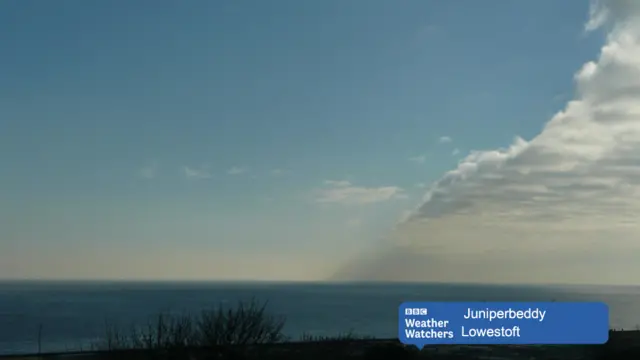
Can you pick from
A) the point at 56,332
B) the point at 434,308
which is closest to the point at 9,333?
the point at 56,332

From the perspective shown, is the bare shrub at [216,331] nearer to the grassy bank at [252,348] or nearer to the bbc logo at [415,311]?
the grassy bank at [252,348]

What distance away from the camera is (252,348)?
20.5 meters

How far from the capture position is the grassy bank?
19.0m

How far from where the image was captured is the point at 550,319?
14.7 m

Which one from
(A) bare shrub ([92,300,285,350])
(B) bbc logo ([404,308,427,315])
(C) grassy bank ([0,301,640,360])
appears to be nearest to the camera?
(B) bbc logo ([404,308,427,315])

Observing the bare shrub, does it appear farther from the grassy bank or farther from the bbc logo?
the bbc logo

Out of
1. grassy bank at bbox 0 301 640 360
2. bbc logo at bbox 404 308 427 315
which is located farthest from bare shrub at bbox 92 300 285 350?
bbc logo at bbox 404 308 427 315

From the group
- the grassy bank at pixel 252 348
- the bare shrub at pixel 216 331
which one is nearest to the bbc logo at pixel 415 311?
the grassy bank at pixel 252 348

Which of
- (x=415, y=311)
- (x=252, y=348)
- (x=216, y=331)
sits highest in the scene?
(x=415, y=311)

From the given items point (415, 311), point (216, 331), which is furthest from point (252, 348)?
point (415, 311)

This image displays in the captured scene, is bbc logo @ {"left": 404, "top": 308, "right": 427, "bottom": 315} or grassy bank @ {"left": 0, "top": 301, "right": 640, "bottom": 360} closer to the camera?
bbc logo @ {"left": 404, "top": 308, "right": 427, "bottom": 315}

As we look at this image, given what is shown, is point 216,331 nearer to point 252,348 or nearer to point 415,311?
point 252,348

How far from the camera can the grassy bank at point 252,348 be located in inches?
749

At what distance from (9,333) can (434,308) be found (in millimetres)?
77730
